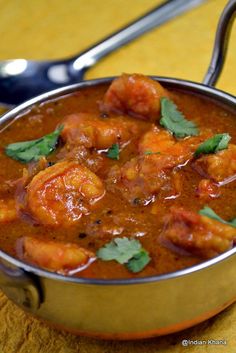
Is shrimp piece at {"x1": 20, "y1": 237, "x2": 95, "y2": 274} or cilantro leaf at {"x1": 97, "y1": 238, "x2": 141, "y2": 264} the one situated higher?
shrimp piece at {"x1": 20, "y1": 237, "x2": 95, "y2": 274}

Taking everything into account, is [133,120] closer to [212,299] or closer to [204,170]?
[204,170]

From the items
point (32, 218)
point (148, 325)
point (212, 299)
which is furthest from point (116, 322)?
point (32, 218)

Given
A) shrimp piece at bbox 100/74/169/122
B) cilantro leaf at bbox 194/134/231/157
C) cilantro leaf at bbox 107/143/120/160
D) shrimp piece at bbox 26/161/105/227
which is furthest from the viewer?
shrimp piece at bbox 100/74/169/122

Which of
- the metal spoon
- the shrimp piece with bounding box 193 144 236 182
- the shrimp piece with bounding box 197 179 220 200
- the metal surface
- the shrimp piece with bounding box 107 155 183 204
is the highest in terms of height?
the metal spoon

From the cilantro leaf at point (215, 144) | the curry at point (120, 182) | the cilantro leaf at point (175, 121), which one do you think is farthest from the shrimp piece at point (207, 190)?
Answer: the cilantro leaf at point (175, 121)

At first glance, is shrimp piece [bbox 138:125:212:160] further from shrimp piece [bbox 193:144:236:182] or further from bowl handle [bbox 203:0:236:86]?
bowl handle [bbox 203:0:236:86]

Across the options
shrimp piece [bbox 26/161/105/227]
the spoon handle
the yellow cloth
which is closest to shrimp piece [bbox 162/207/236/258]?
shrimp piece [bbox 26/161/105/227]

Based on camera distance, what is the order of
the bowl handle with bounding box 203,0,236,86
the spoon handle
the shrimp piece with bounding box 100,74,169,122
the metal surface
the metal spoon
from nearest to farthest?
the metal surface → the shrimp piece with bounding box 100,74,169,122 → the bowl handle with bounding box 203,0,236,86 → the metal spoon → the spoon handle
